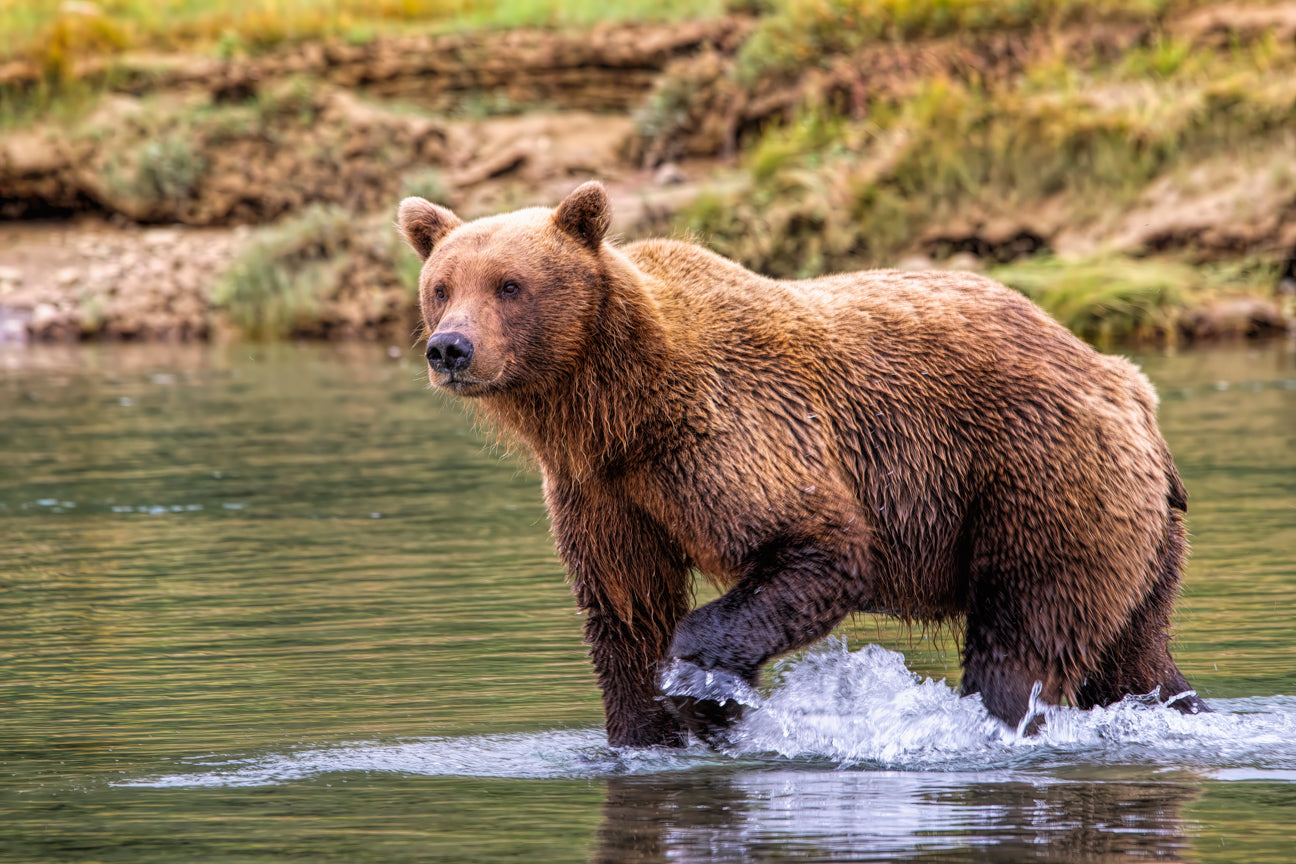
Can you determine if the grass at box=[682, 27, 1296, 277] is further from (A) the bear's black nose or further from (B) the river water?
(A) the bear's black nose

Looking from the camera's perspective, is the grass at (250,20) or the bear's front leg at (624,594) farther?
the grass at (250,20)

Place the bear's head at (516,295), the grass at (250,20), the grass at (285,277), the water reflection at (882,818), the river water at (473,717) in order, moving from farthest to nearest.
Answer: the grass at (250,20) → the grass at (285,277) → the bear's head at (516,295) → the river water at (473,717) → the water reflection at (882,818)

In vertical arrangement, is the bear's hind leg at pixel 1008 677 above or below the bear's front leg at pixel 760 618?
below

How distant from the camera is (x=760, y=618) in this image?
5906 mm

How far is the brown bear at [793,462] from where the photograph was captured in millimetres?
5938

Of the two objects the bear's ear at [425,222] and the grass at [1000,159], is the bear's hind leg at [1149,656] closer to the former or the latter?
the bear's ear at [425,222]

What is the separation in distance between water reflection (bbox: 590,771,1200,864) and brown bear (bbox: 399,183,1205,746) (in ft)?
1.57

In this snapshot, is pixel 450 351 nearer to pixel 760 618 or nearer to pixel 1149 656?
pixel 760 618

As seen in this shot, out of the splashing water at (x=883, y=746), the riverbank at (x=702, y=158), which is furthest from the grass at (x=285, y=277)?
the splashing water at (x=883, y=746)

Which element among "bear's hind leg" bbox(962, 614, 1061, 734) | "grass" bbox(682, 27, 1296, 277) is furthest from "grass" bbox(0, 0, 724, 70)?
"bear's hind leg" bbox(962, 614, 1061, 734)

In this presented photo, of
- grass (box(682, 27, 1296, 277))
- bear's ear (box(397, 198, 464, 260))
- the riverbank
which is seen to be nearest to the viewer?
bear's ear (box(397, 198, 464, 260))

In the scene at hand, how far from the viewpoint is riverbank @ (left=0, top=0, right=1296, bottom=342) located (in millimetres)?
22609

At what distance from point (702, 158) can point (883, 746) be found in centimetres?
2427

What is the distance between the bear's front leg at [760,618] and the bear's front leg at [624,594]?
0.20m
